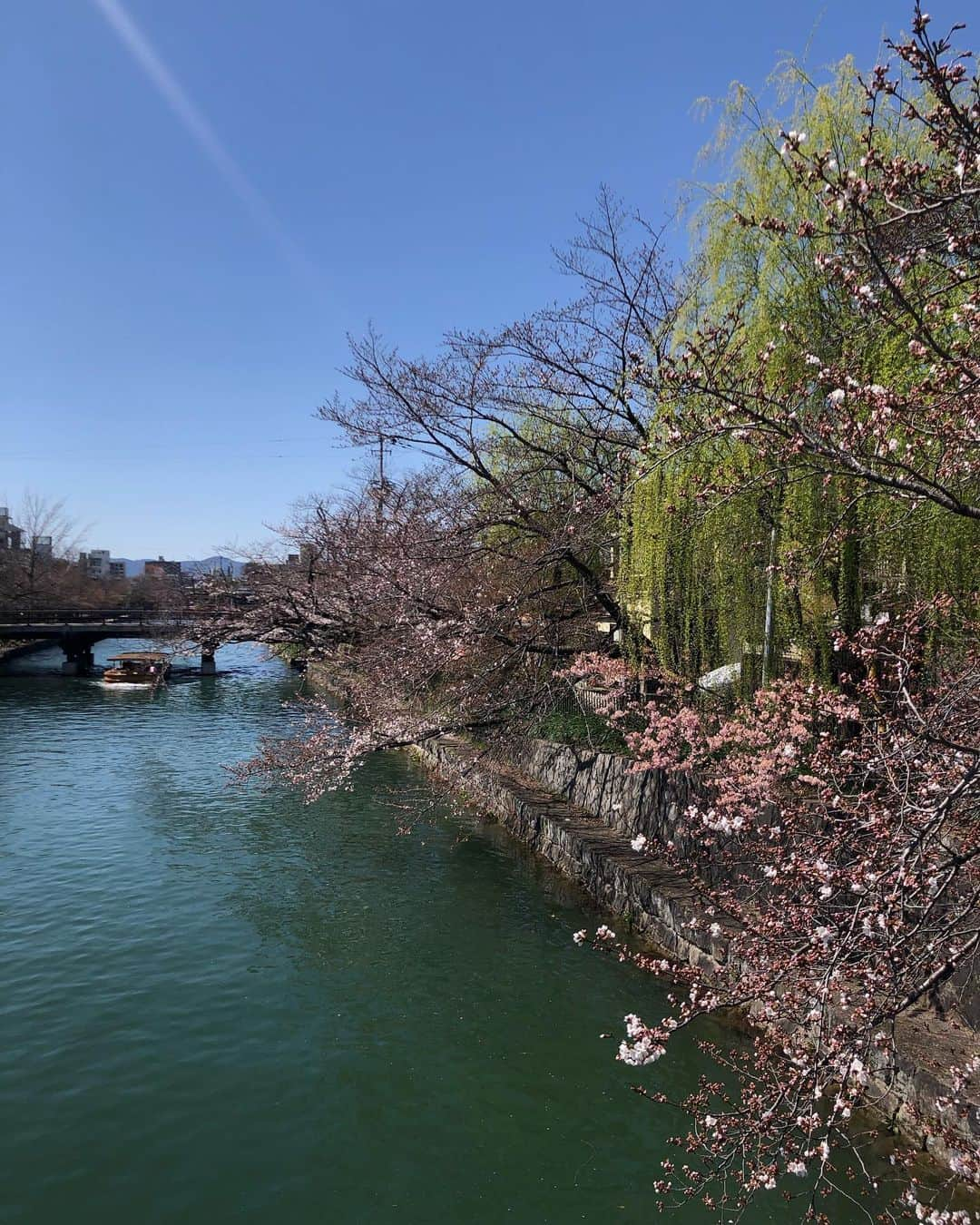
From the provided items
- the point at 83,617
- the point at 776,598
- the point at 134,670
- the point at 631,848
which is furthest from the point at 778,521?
the point at 83,617

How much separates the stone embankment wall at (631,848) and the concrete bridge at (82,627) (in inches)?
866

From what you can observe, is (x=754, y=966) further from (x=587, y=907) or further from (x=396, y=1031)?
(x=587, y=907)

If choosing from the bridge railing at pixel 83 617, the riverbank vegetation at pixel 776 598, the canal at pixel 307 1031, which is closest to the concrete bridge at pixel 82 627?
the bridge railing at pixel 83 617

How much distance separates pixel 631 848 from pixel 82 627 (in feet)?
105

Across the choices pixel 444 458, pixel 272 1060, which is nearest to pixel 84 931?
pixel 272 1060

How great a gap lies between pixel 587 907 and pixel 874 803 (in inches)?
259

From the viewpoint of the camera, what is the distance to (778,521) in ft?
Result: 28.2

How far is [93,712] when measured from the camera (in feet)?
83.6

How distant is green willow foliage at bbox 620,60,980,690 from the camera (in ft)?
24.3

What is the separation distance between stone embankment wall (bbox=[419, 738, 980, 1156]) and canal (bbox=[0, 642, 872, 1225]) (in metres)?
0.63

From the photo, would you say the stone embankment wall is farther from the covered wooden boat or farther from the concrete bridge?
the concrete bridge

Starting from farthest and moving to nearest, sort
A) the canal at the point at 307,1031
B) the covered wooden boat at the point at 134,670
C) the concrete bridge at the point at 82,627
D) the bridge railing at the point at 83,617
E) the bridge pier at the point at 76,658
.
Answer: the bridge railing at the point at 83,617, the bridge pier at the point at 76,658, the concrete bridge at the point at 82,627, the covered wooden boat at the point at 134,670, the canal at the point at 307,1031

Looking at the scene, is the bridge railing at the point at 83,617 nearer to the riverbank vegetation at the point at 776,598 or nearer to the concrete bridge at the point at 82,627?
the concrete bridge at the point at 82,627

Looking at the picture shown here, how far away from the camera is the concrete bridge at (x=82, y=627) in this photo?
34.4 metres
